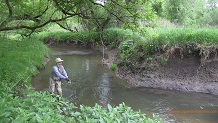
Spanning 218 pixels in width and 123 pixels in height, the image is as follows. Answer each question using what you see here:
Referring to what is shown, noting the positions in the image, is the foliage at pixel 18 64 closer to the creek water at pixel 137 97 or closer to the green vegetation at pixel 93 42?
the green vegetation at pixel 93 42

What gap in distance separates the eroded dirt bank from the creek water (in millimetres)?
466

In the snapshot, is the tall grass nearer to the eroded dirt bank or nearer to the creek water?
the eroded dirt bank

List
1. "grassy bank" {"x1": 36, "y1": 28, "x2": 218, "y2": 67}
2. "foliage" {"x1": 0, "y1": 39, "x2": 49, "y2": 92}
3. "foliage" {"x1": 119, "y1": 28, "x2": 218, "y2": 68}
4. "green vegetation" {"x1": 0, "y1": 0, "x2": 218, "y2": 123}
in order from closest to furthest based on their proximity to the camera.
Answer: "green vegetation" {"x1": 0, "y1": 0, "x2": 218, "y2": 123}
"foliage" {"x1": 0, "y1": 39, "x2": 49, "y2": 92}
"grassy bank" {"x1": 36, "y1": 28, "x2": 218, "y2": 67}
"foliage" {"x1": 119, "y1": 28, "x2": 218, "y2": 68}

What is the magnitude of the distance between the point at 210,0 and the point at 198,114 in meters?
30.1

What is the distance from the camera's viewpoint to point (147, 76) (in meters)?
11.7

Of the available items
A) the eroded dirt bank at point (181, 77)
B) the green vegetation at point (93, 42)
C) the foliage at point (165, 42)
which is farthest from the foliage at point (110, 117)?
the eroded dirt bank at point (181, 77)

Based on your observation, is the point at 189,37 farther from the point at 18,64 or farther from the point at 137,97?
the point at 18,64

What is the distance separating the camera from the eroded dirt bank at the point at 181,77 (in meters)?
10.5

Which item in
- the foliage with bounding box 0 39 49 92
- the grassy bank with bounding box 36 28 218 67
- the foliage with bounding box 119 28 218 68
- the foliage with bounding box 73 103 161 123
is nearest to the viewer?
the foliage with bounding box 73 103 161 123

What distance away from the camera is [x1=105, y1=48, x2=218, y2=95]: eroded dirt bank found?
Answer: 10461 millimetres

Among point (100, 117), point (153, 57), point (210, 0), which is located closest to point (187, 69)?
point (153, 57)

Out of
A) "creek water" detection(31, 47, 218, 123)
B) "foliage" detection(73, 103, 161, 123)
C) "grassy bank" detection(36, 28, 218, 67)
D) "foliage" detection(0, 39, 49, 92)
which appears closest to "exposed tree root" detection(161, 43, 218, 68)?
"grassy bank" detection(36, 28, 218, 67)

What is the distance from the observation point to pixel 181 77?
11.1 metres

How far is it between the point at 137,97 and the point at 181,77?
2.64 metres
